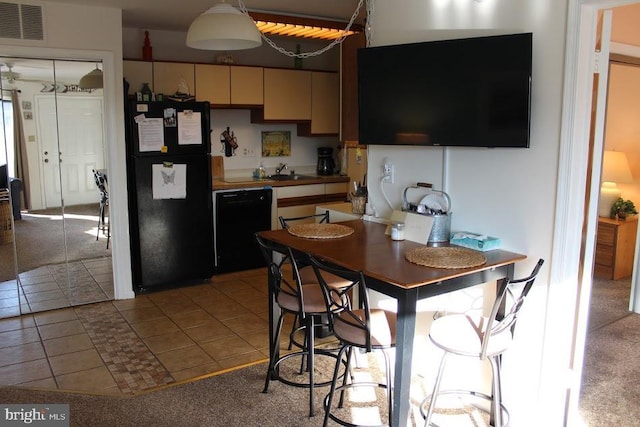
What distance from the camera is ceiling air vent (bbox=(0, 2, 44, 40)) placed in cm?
403

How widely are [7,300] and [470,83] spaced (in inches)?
152

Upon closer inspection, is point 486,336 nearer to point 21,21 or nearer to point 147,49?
point 21,21

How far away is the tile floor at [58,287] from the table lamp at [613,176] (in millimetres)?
4561

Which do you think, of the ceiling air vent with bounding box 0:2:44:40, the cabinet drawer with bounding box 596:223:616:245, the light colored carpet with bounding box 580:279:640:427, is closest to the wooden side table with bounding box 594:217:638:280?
the cabinet drawer with bounding box 596:223:616:245

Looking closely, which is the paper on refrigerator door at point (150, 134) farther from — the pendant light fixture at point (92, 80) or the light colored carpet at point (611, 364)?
the light colored carpet at point (611, 364)

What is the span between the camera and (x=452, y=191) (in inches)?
118

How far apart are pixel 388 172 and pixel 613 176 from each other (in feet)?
9.74

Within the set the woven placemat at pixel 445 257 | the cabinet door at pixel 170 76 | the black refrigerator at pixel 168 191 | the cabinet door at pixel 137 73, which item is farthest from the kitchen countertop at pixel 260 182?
the woven placemat at pixel 445 257

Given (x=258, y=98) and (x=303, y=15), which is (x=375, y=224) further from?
(x=258, y=98)

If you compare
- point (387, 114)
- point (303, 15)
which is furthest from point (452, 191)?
point (303, 15)

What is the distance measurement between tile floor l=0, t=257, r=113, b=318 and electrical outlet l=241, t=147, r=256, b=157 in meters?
1.93

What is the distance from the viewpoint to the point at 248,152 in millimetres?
6012

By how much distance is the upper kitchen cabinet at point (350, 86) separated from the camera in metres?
4.29

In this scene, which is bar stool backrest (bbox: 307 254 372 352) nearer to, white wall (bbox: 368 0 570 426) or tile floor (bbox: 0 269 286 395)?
white wall (bbox: 368 0 570 426)
